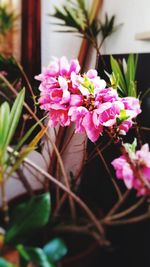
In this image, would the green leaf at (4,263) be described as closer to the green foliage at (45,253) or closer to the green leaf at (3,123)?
the green foliage at (45,253)

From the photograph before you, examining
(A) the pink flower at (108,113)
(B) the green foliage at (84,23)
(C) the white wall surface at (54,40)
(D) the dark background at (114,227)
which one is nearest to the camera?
(D) the dark background at (114,227)

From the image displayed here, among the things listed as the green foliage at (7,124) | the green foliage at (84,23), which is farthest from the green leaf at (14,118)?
the green foliage at (84,23)

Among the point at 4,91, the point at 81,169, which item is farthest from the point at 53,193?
the point at 4,91

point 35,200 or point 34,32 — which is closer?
point 35,200

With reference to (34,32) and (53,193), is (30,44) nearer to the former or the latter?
(34,32)

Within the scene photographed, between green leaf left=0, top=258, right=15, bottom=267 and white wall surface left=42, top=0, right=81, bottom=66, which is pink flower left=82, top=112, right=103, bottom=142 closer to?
green leaf left=0, top=258, right=15, bottom=267
